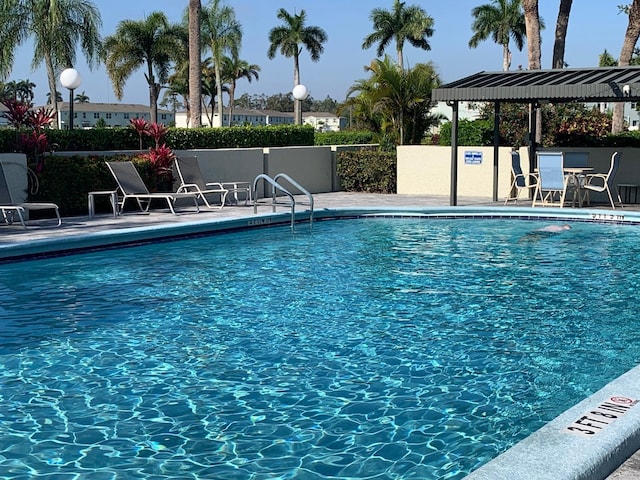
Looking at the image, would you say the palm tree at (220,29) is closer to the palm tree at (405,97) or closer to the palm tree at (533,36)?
the palm tree at (405,97)

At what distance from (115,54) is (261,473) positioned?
2023 inches

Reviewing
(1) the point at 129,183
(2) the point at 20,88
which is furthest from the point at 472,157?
(2) the point at 20,88

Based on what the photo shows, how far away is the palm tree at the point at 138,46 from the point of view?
51875 millimetres

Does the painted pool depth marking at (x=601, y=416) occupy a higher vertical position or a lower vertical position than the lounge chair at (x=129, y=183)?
lower

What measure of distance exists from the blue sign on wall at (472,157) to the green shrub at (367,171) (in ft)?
5.92

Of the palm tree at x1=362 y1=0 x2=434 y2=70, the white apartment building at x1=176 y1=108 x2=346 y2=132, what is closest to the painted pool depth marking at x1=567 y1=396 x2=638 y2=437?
the palm tree at x1=362 y1=0 x2=434 y2=70

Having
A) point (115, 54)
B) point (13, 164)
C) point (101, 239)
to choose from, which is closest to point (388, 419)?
point (101, 239)

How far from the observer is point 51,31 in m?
43.2

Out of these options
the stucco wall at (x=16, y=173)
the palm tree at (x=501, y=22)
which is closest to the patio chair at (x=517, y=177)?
the stucco wall at (x=16, y=173)

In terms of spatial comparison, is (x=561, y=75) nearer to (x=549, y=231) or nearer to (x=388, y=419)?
(x=549, y=231)

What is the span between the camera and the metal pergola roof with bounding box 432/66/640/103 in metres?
14.7

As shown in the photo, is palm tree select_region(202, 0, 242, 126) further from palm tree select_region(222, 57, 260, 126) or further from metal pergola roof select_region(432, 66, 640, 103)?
metal pergola roof select_region(432, 66, 640, 103)

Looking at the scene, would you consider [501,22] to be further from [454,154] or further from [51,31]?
[454,154]

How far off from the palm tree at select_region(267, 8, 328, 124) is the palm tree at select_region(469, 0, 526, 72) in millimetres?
13387
